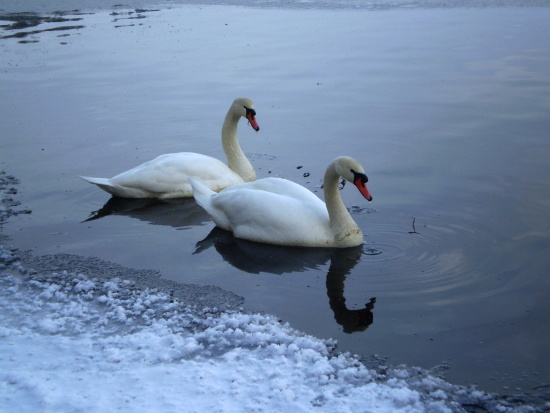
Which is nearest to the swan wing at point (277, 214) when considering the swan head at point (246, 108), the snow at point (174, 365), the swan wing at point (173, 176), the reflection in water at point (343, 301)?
the reflection in water at point (343, 301)

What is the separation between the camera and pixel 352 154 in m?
9.02

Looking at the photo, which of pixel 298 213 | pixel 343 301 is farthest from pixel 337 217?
pixel 343 301

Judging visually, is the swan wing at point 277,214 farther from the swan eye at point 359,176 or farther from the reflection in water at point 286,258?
the swan eye at point 359,176

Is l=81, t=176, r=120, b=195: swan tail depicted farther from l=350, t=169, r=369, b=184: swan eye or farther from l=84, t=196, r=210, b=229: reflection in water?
l=350, t=169, r=369, b=184: swan eye

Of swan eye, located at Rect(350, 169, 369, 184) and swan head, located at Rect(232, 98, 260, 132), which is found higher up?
swan head, located at Rect(232, 98, 260, 132)

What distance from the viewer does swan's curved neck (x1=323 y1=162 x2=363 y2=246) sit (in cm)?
680

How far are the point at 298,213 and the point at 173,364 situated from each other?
2.46 m

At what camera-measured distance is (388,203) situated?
25.1 feet

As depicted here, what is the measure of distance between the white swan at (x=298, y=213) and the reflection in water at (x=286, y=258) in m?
0.08

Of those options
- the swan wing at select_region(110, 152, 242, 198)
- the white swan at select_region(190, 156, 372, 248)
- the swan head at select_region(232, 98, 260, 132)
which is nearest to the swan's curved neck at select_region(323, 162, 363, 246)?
the white swan at select_region(190, 156, 372, 248)

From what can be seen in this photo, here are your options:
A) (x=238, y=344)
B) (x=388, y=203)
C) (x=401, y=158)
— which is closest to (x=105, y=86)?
(x=401, y=158)

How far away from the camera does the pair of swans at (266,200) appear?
22.5 feet

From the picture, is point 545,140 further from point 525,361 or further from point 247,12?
point 247,12

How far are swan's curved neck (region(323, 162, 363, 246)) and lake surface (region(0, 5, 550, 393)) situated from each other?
0.17 meters
